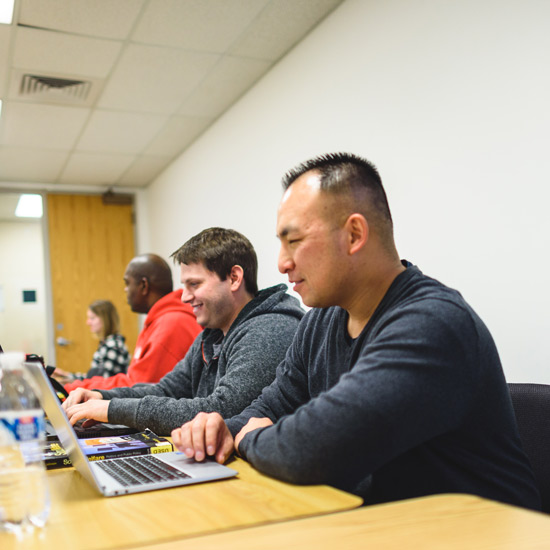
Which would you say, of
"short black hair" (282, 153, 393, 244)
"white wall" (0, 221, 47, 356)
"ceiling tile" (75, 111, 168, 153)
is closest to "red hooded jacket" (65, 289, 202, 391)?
"short black hair" (282, 153, 393, 244)

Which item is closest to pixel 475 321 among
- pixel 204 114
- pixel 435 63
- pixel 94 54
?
pixel 435 63

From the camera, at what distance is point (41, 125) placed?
13.2ft

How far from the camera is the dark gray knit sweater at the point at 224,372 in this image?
144 cm

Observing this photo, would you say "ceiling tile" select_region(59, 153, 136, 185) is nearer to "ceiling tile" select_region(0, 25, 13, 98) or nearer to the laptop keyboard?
"ceiling tile" select_region(0, 25, 13, 98)

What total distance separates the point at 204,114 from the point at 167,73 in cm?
75

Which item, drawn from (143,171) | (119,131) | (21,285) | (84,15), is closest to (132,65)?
(84,15)

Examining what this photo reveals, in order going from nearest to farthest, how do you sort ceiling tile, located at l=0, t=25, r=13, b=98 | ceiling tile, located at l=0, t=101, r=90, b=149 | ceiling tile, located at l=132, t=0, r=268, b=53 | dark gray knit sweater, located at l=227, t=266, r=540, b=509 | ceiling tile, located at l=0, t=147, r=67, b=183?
dark gray knit sweater, located at l=227, t=266, r=540, b=509 < ceiling tile, located at l=132, t=0, r=268, b=53 < ceiling tile, located at l=0, t=25, r=13, b=98 < ceiling tile, located at l=0, t=101, r=90, b=149 < ceiling tile, located at l=0, t=147, r=67, b=183

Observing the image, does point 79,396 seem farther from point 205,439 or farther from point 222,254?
point 205,439

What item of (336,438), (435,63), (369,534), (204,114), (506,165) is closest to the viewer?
(369,534)

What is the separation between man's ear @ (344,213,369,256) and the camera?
1.19m

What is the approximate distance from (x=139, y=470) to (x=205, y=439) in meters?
0.14

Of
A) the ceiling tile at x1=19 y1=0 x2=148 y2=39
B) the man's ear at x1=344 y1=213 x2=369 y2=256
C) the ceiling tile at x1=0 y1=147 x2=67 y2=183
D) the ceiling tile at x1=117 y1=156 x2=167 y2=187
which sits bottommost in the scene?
the man's ear at x1=344 y1=213 x2=369 y2=256

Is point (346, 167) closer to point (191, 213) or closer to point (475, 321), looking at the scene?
point (475, 321)

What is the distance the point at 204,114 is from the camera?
13.4ft
